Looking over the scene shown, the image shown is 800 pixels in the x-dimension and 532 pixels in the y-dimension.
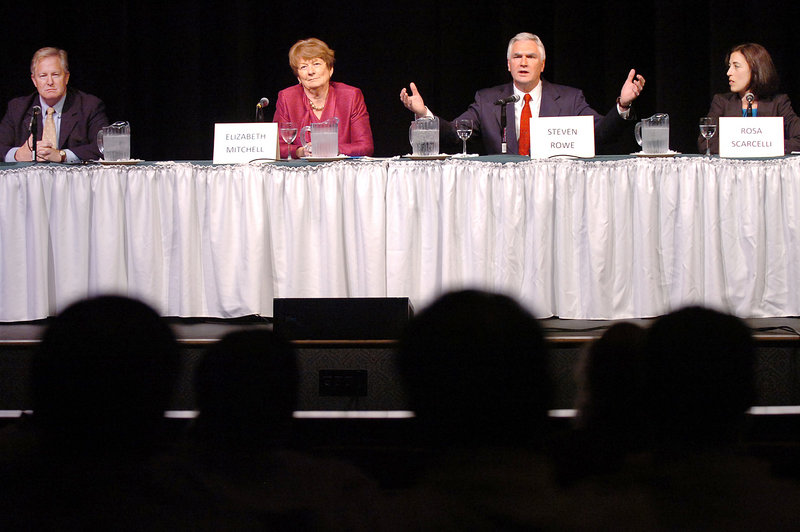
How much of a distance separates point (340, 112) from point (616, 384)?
3.30m

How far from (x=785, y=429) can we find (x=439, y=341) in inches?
21.3

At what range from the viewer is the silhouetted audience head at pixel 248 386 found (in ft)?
3.54

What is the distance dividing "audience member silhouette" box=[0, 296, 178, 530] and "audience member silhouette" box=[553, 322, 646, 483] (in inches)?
21.6

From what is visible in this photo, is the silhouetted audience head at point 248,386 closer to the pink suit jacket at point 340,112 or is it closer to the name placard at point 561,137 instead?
the name placard at point 561,137

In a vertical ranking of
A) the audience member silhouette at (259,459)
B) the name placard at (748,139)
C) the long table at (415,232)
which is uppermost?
the name placard at (748,139)

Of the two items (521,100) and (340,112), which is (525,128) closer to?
(521,100)

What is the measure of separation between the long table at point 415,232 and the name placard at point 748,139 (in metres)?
0.07

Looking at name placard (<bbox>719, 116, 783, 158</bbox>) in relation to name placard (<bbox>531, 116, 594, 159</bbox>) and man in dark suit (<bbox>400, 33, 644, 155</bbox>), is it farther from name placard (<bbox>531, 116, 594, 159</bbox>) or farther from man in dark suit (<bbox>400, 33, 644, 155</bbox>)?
man in dark suit (<bbox>400, 33, 644, 155</bbox>)

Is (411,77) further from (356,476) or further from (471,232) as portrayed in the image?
(356,476)

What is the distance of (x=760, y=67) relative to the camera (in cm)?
407

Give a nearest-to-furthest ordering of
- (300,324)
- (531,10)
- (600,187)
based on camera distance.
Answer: (300,324), (600,187), (531,10)

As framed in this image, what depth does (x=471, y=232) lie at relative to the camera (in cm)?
309

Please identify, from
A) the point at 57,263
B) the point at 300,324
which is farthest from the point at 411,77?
the point at 300,324

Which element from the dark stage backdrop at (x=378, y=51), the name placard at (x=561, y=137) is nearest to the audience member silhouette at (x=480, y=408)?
the name placard at (x=561, y=137)
